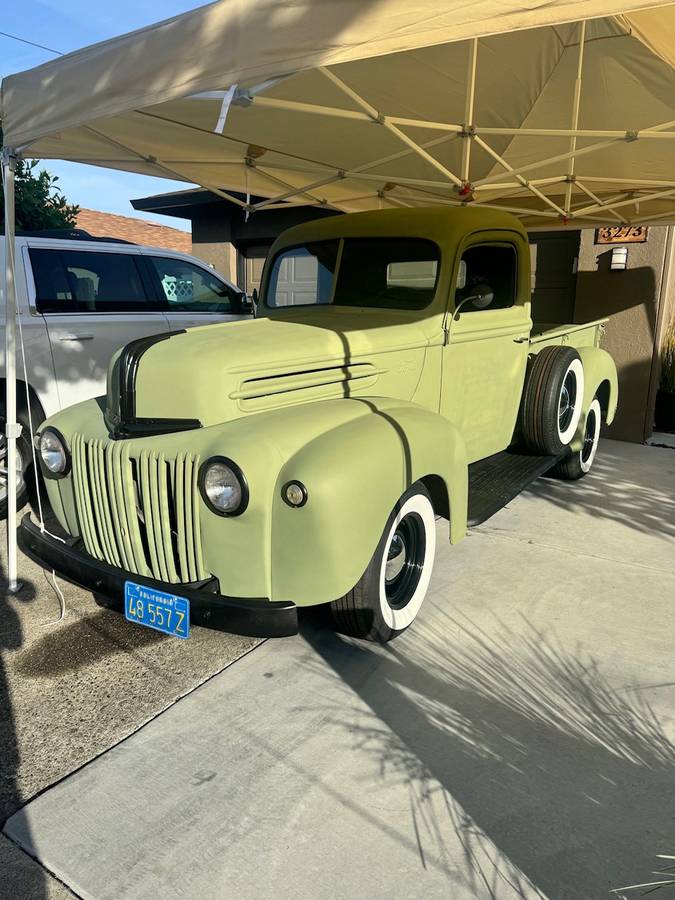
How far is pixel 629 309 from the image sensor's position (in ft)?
24.5

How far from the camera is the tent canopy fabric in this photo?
85.7 inches

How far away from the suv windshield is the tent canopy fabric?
2.28 ft

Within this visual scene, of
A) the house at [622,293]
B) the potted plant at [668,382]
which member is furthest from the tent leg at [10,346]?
the potted plant at [668,382]

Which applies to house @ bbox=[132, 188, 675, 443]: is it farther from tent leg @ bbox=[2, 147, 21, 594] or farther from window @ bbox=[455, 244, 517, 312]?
tent leg @ bbox=[2, 147, 21, 594]

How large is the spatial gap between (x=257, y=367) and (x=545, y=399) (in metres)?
2.44

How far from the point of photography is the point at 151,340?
3152 millimetres

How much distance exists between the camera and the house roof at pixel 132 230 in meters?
19.4

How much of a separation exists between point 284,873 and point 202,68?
263cm

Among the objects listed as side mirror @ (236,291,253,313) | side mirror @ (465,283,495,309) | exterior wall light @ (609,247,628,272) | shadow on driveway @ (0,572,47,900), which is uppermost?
exterior wall light @ (609,247,628,272)

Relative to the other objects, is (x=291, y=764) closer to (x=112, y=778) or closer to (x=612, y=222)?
(x=112, y=778)

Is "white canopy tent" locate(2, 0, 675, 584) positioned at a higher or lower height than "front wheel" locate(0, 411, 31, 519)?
higher

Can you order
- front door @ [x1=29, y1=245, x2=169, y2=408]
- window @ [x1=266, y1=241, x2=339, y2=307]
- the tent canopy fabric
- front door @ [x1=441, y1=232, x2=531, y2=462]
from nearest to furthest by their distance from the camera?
1. the tent canopy fabric
2. front door @ [x1=441, y1=232, x2=531, y2=462]
3. window @ [x1=266, y1=241, x2=339, y2=307]
4. front door @ [x1=29, y1=245, x2=169, y2=408]

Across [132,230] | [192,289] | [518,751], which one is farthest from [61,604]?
[132,230]

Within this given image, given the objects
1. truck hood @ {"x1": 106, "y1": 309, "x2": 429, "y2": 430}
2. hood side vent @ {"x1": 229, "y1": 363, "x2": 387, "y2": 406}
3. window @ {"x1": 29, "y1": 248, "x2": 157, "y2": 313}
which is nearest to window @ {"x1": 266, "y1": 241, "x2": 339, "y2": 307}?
truck hood @ {"x1": 106, "y1": 309, "x2": 429, "y2": 430}
